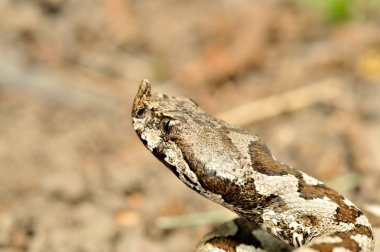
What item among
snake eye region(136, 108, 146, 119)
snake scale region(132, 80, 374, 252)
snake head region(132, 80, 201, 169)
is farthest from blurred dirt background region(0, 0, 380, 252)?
snake eye region(136, 108, 146, 119)

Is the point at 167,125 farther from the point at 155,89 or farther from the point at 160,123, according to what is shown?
the point at 155,89

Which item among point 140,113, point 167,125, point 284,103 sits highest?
point 284,103

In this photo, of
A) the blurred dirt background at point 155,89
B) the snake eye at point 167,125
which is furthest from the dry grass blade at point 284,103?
the snake eye at point 167,125

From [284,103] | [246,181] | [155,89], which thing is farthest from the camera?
[155,89]

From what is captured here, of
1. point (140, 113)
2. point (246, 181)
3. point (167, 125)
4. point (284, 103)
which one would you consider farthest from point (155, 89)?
point (246, 181)

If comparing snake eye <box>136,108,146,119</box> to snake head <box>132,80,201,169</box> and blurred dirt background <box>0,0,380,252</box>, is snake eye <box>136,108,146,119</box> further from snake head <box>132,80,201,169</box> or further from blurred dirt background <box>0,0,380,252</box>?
blurred dirt background <box>0,0,380,252</box>

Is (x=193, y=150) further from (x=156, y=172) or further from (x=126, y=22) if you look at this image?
(x=126, y=22)
